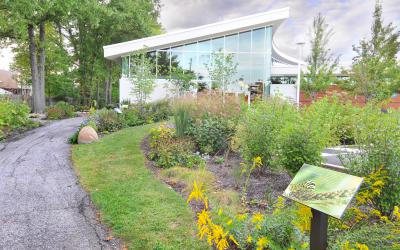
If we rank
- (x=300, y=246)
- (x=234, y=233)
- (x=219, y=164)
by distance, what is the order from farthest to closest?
(x=219, y=164), (x=234, y=233), (x=300, y=246)

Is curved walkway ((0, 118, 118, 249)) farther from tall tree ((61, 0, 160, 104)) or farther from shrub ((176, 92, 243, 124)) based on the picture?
tall tree ((61, 0, 160, 104))

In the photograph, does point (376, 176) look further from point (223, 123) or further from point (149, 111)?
point (149, 111)

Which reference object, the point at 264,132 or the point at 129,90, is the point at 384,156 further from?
the point at 129,90

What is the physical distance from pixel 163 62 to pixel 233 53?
4462 mm

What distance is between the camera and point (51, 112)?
14.4 metres

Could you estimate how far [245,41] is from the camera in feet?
62.6

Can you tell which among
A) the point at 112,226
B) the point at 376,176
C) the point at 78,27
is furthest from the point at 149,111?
the point at 78,27

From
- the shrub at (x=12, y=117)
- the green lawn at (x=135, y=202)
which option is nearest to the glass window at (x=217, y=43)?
the shrub at (x=12, y=117)

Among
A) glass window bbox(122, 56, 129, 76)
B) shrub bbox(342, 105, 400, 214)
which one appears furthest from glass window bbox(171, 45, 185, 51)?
shrub bbox(342, 105, 400, 214)

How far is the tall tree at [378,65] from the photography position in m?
13.7

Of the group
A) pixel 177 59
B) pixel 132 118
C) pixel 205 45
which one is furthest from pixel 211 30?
pixel 132 118

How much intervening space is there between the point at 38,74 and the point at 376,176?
19.1 meters

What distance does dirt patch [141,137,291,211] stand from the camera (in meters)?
3.76

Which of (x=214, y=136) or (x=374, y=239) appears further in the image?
(x=214, y=136)
